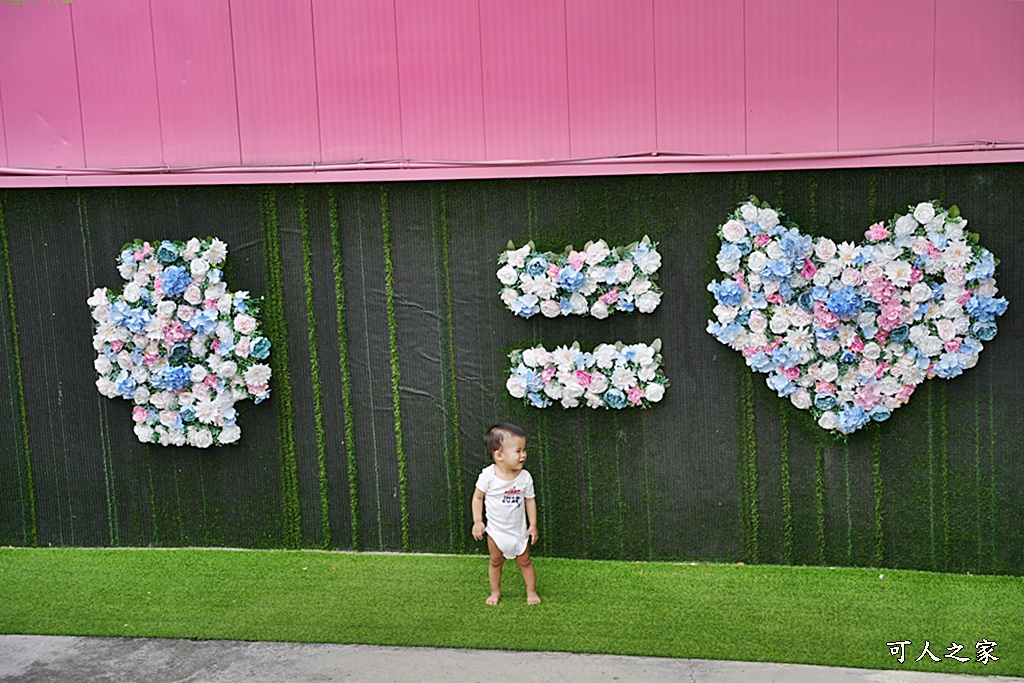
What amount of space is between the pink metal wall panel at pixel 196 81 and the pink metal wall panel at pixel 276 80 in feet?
0.24

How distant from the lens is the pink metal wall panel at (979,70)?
5.18 metres

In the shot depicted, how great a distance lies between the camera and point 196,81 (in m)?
6.02

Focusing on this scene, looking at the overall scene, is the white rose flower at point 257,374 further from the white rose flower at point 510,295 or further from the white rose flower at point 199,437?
the white rose flower at point 510,295

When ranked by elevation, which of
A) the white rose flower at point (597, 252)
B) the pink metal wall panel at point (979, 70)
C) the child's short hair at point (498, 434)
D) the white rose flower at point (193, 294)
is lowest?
the child's short hair at point (498, 434)

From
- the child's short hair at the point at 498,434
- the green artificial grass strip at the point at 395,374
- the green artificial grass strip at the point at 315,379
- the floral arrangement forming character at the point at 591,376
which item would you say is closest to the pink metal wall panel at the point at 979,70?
the floral arrangement forming character at the point at 591,376

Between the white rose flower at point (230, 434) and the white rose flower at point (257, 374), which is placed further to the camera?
the white rose flower at point (230, 434)

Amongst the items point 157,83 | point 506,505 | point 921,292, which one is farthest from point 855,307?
point 157,83

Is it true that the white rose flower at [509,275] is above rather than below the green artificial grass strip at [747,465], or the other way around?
above

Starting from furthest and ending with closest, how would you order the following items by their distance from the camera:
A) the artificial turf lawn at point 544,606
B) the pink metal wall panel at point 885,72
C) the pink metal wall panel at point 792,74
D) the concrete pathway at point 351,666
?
the pink metal wall panel at point 792,74, the pink metal wall panel at point 885,72, the artificial turf lawn at point 544,606, the concrete pathway at point 351,666

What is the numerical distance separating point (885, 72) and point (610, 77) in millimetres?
1339

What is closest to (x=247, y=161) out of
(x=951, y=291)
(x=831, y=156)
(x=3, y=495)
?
(x=3, y=495)

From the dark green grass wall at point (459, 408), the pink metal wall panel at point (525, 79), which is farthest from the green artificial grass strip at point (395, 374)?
the pink metal wall panel at point (525, 79)

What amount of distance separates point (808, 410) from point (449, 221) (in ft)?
6.96

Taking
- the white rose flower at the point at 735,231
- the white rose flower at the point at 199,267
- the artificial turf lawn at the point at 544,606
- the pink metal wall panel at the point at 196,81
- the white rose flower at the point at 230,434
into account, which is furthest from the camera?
the white rose flower at the point at 230,434
